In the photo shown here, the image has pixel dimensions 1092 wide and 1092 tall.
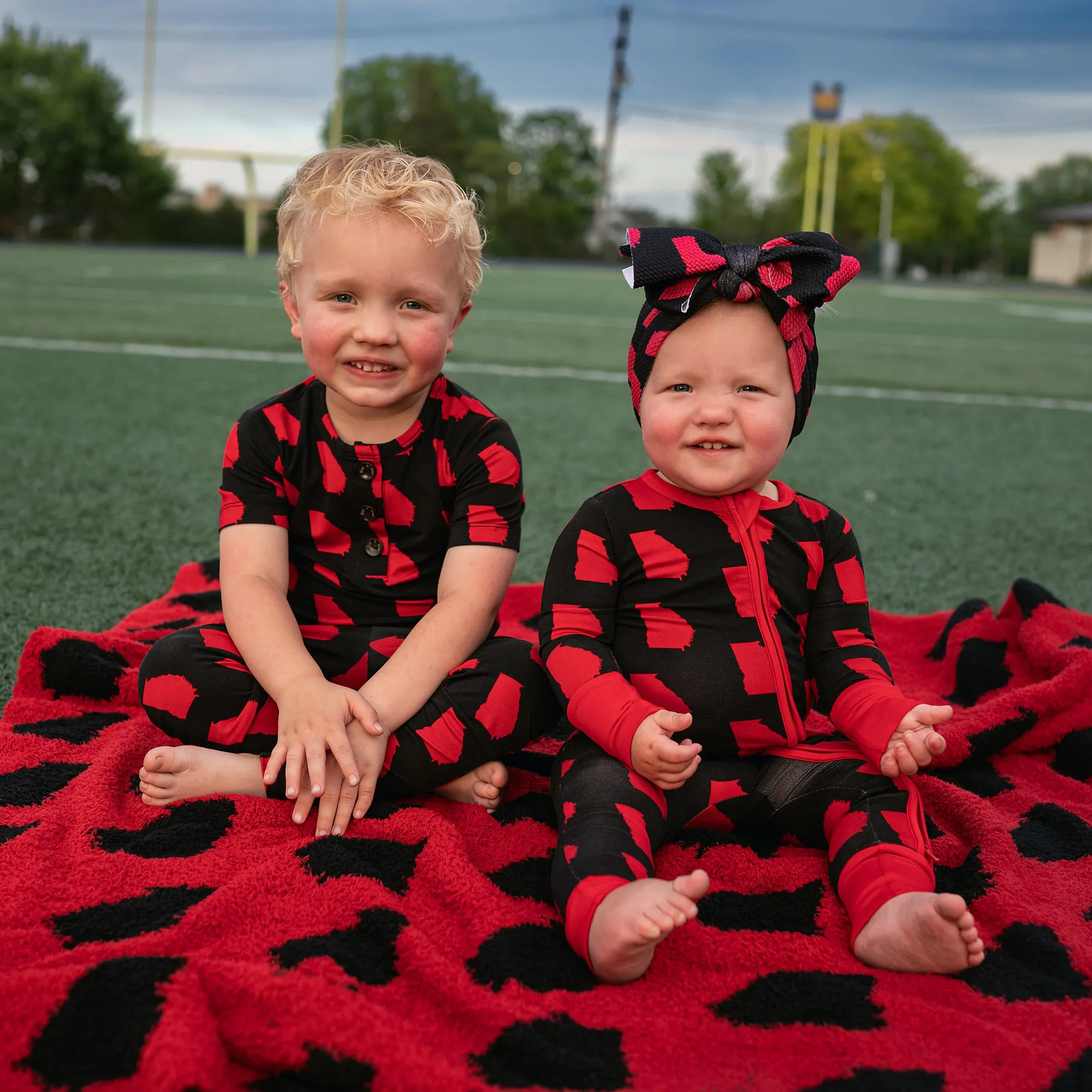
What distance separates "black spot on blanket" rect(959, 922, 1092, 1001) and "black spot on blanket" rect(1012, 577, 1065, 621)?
0.98 m

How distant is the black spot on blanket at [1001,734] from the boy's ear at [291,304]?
127 centimetres

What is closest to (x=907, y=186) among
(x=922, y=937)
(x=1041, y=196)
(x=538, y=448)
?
(x=1041, y=196)

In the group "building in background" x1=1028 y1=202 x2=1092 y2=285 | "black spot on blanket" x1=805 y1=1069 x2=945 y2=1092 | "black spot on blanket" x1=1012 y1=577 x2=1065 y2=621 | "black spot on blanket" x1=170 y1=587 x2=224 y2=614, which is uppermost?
"building in background" x1=1028 y1=202 x2=1092 y2=285

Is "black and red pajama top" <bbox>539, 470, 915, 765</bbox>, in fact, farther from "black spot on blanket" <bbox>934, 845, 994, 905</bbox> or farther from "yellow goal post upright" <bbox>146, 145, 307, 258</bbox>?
"yellow goal post upright" <bbox>146, 145, 307, 258</bbox>

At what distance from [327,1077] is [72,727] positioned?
3.09 ft

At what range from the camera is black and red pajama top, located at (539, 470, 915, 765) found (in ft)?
4.89

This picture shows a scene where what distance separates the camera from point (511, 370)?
6.16 meters

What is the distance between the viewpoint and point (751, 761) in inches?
60.0

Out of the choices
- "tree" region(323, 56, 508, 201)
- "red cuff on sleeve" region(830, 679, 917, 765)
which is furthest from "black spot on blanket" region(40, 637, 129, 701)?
"tree" region(323, 56, 508, 201)

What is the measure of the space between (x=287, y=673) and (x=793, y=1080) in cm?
86

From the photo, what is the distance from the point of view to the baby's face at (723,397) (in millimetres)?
1470

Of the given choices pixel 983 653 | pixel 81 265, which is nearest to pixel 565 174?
pixel 81 265

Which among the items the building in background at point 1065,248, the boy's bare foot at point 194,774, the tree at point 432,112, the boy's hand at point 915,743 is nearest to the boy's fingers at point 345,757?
the boy's bare foot at point 194,774

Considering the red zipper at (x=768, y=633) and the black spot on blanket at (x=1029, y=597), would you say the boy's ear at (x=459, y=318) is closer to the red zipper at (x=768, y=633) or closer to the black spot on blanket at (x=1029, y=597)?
the red zipper at (x=768, y=633)
